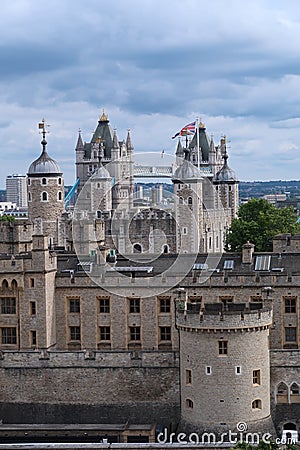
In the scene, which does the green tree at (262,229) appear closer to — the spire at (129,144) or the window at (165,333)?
the window at (165,333)

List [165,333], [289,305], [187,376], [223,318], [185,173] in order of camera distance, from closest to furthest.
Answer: [223,318] < [187,376] < [289,305] < [165,333] < [185,173]

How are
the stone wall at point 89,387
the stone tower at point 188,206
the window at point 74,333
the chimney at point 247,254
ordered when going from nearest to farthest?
the stone wall at point 89,387
the window at point 74,333
the chimney at point 247,254
the stone tower at point 188,206

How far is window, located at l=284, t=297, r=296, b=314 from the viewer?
190ft

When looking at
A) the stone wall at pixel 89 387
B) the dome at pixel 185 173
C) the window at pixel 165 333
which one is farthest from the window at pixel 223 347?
the dome at pixel 185 173

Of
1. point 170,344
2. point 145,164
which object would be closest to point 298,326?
point 170,344

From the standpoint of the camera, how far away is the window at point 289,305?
190 ft

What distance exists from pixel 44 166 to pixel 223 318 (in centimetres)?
5140

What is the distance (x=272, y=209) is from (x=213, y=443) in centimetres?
5679

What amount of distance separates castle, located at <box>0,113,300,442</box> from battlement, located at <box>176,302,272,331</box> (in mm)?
52

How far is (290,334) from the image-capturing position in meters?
58.1

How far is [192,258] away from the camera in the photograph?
2522 inches

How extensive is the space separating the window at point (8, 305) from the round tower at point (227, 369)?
1448 centimetres

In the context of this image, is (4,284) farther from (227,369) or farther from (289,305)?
Result: (289,305)

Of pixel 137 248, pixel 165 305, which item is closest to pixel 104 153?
pixel 137 248
